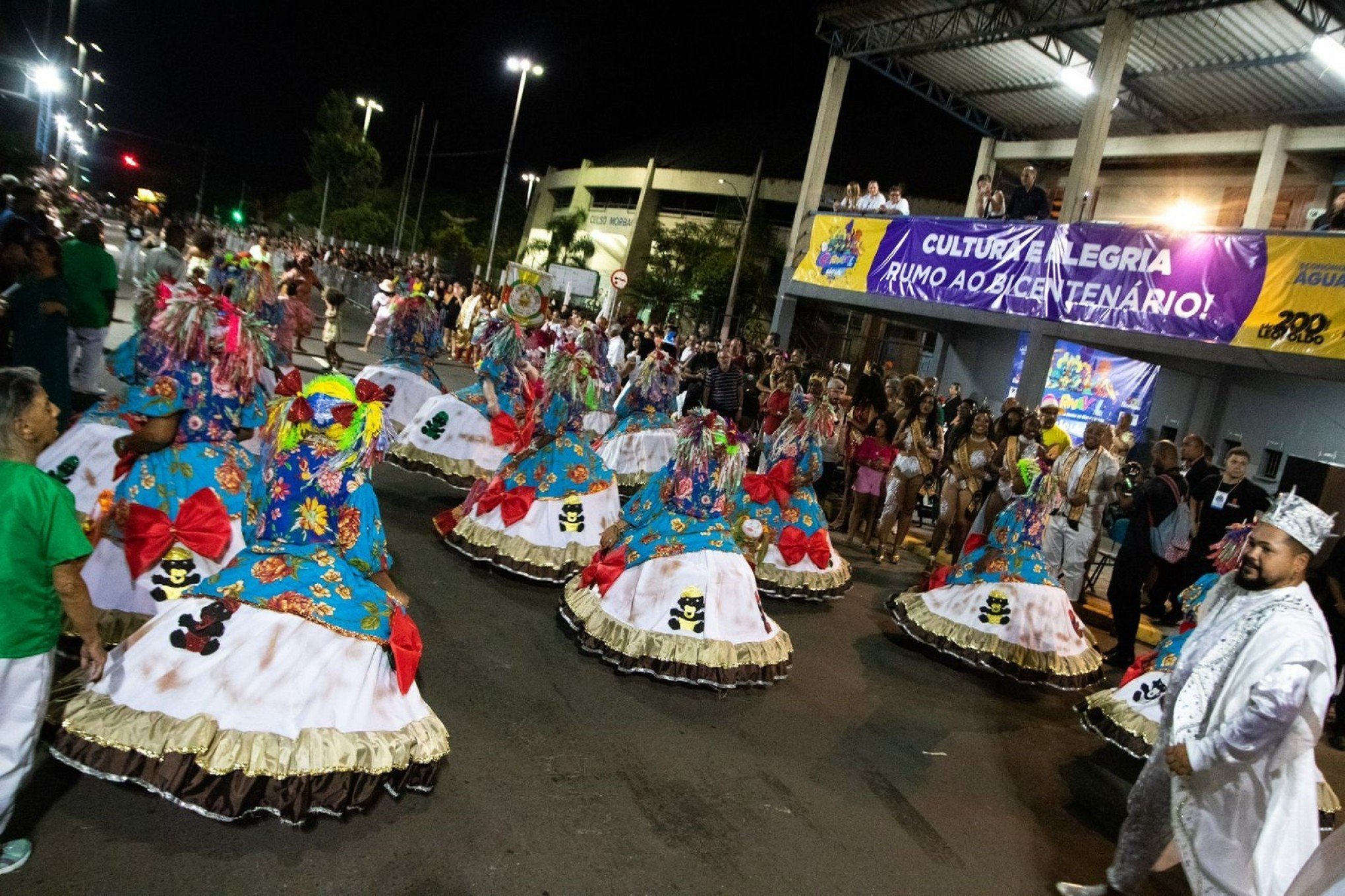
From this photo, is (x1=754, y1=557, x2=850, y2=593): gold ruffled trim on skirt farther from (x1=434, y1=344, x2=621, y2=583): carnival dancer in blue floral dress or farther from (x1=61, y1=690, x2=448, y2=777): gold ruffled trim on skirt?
(x1=61, y1=690, x2=448, y2=777): gold ruffled trim on skirt

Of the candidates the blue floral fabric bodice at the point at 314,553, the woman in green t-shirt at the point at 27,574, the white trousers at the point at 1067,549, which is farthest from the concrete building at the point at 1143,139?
the woman in green t-shirt at the point at 27,574

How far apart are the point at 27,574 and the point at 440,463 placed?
20.0 feet

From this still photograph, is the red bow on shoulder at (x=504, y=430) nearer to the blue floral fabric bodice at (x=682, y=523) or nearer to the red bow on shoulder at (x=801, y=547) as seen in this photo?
the red bow on shoulder at (x=801, y=547)

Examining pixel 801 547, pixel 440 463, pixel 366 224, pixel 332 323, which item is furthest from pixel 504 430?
pixel 366 224

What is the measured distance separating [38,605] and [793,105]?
1876 inches

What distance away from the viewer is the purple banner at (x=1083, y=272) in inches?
436

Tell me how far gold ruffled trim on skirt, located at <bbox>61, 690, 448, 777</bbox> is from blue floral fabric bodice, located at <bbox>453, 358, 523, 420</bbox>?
5.08m

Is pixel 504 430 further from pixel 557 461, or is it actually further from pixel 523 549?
pixel 523 549

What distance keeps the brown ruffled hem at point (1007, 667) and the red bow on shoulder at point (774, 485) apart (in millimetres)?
1595

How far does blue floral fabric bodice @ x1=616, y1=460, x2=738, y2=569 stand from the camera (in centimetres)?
602

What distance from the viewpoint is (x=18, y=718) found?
9.57ft

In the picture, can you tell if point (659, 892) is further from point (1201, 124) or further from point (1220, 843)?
point (1201, 124)

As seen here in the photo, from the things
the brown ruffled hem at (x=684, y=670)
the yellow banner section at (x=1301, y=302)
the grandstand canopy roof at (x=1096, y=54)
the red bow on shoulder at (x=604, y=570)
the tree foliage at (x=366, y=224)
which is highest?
the grandstand canopy roof at (x=1096, y=54)

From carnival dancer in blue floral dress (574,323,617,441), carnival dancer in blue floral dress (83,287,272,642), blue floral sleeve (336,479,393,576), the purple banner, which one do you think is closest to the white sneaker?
blue floral sleeve (336,479,393,576)
